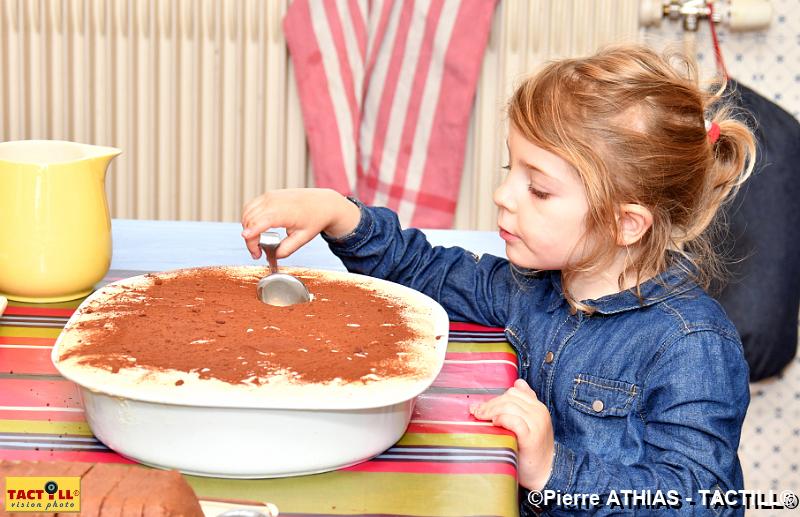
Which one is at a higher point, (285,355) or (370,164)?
(285,355)

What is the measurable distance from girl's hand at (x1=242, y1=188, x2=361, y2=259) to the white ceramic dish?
0.43 meters

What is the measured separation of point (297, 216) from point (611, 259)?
37cm

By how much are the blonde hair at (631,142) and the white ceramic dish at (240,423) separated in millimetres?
455

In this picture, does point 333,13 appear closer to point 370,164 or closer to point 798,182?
point 370,164

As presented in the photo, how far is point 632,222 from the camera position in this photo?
115 centimetres

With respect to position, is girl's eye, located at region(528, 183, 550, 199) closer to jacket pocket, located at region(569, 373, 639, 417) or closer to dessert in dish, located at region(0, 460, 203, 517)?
jacket pocket, located at region(569, 373, 639, 417)

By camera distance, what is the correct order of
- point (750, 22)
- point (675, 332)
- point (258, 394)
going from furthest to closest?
point (750, 22)
point (675, 332)
point (258, 394)

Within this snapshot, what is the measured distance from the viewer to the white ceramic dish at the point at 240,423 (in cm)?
70

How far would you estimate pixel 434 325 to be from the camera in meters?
0.93

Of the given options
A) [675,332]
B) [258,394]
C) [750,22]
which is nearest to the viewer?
[258,394]

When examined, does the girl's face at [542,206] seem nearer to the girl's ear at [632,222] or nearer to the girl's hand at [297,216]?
the girl's ear at [632,222]

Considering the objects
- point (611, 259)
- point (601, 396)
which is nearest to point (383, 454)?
point (601, 396)

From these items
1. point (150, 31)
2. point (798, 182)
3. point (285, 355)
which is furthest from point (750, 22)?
point (285, 355)

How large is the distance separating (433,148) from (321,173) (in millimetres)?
278
